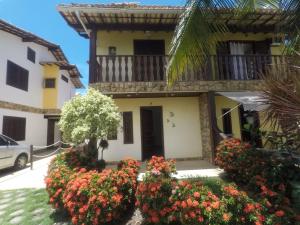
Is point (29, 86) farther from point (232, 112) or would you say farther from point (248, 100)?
point (248, 100)

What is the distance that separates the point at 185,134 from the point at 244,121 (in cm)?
352

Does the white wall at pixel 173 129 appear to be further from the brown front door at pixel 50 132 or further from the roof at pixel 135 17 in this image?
the brown front door at pixel 50 132

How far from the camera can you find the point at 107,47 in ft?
39.1

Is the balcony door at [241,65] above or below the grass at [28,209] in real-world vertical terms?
above

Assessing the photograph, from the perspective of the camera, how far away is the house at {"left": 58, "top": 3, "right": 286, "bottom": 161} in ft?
32.1

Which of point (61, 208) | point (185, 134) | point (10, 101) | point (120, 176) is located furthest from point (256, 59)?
point (10, 101)

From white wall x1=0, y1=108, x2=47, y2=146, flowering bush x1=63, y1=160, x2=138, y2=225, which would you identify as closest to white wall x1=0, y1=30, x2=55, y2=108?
white wall x1=0, y1=108, x2=47, y2=146

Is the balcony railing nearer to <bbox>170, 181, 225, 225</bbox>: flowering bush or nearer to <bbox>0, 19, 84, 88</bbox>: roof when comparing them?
<bbox>170, 181, 225, 225</bbox>: flowering bush

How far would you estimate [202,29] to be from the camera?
16.7 ft

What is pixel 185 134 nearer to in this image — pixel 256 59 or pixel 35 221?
pixel 256 59

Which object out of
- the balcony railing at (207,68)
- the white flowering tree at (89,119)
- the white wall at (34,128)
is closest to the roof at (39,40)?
the white wall at (34,128)

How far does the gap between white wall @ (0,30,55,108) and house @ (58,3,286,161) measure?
6772 millimetres

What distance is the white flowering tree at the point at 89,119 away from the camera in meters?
6.99

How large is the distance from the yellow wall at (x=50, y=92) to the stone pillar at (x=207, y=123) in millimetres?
14746
